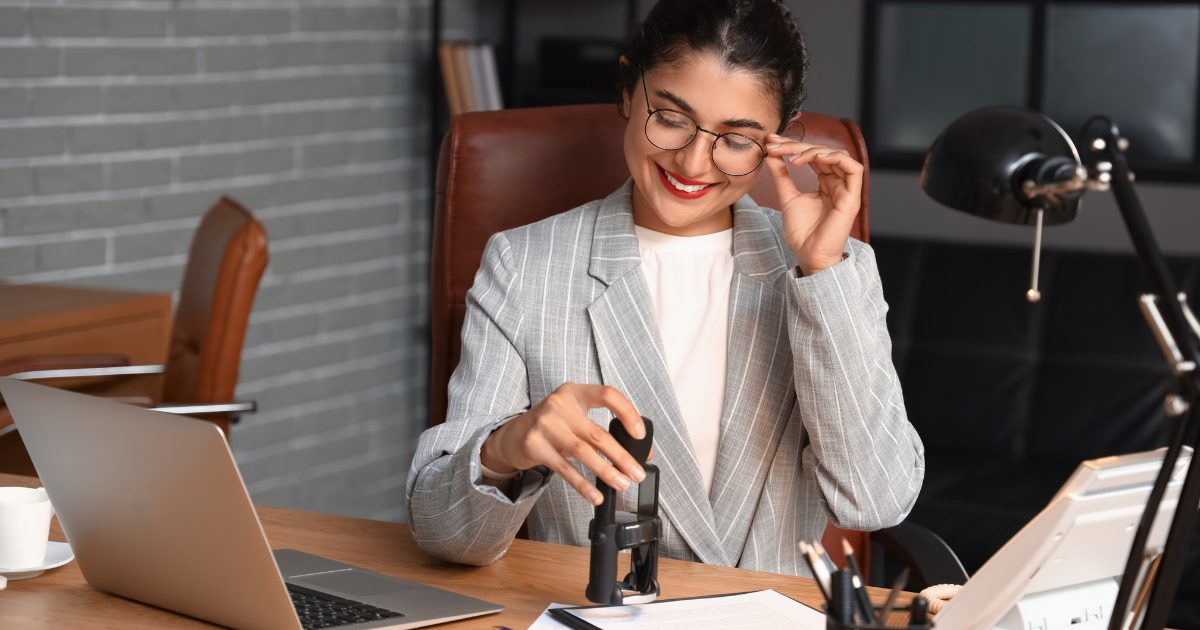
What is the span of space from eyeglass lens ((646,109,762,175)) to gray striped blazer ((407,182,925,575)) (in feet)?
0.41

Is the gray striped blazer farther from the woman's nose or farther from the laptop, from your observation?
the laptop

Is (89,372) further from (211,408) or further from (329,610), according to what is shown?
(329,610)

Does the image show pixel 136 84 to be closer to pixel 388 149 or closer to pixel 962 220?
pixel 388 149

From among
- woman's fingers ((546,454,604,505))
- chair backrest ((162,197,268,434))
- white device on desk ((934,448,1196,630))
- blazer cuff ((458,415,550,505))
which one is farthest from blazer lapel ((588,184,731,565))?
chair backrest ((162,197,268,434))

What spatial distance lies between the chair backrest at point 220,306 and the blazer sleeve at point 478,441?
757 millimetres

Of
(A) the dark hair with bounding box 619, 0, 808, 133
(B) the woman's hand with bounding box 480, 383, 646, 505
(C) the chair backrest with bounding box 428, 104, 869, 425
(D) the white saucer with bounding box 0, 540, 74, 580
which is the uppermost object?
(A) the dark hair with bounding box 619, 0, 808, 133

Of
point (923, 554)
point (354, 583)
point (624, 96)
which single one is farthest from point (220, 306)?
point (923, 554)

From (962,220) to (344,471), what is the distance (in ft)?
5.63

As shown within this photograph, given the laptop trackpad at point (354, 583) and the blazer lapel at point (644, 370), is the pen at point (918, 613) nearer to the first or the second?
the laptop trackpad at point (354, 583)

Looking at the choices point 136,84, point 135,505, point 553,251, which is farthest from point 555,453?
point 136,84

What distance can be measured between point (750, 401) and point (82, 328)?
1.27m

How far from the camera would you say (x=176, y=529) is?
1129mm

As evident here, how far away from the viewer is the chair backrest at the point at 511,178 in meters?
1.79

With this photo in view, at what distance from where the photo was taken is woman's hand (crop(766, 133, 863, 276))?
149 centimetres
